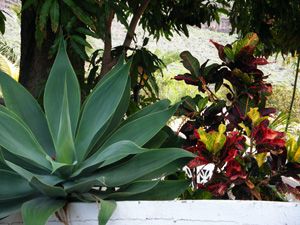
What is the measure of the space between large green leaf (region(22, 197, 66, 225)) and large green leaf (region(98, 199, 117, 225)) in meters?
0.13

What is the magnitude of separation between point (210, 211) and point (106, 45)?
4.97 ft

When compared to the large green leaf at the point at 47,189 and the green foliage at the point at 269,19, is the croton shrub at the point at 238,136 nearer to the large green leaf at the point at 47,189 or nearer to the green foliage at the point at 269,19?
the large green leaf at the point at 47,189

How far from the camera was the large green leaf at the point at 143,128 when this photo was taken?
1.42m

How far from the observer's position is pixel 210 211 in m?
1.28

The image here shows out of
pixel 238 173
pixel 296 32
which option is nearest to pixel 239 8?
→ pixel 296 32

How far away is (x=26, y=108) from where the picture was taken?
152 centimetres

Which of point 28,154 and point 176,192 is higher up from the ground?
point 28,154

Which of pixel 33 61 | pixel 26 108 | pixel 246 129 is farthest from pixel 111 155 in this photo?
pixel 33 61

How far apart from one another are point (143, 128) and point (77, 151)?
20cm

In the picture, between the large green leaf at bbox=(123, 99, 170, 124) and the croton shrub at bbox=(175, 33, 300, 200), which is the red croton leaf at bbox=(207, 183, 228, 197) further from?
the large green leaf at bbox=(123, 99, 170, 124)

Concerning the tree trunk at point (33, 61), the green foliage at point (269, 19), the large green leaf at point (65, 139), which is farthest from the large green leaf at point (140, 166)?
the green foliage at point (269, 19)

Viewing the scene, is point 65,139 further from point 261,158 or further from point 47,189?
point 261,158

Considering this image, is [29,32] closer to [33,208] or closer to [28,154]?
[28,154]

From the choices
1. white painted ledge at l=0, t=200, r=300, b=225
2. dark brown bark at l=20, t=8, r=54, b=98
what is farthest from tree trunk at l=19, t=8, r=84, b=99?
white painted ledge at l=0, t=200, r=300, b=225
